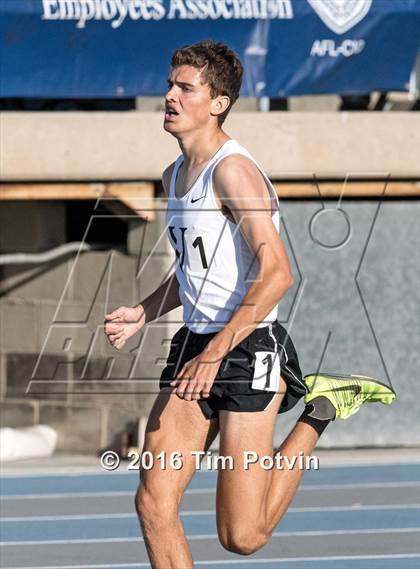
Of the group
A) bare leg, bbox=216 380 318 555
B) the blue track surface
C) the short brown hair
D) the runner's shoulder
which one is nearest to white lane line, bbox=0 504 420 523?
the blue track surface

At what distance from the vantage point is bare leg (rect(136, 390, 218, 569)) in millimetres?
4352

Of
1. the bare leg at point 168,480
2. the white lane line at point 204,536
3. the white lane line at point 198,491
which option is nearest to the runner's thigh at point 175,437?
the bare leg at point 168,480

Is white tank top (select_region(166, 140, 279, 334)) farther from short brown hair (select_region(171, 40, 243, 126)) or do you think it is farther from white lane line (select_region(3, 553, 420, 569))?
white lane line (select_region(3, 553, 420, 569))

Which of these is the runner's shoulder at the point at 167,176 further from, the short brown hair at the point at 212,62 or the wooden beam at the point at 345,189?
the wooden beam at the point at 345,189

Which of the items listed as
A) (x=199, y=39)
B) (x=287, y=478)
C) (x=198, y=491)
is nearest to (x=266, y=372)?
(x=287, y=478)

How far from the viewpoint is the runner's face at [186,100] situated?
443 centimetres

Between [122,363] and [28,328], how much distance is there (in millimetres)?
916

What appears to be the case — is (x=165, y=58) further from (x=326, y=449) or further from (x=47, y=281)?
(x=326, y=449)

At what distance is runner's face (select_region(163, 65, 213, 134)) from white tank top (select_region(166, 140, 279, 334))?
0.13 meters

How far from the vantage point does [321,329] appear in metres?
11.2

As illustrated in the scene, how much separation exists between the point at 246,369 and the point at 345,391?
3.19 ft

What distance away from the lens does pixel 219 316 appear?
4.50 m

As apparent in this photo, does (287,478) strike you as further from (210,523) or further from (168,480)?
(210,523)

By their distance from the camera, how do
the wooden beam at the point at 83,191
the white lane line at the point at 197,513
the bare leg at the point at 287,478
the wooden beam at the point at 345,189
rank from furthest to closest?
the wooden beam at the point at 345,189, the wooden beam at the point at 83,191, the white lane line at the point at 197,513, the bare leg at the point at 287,478
